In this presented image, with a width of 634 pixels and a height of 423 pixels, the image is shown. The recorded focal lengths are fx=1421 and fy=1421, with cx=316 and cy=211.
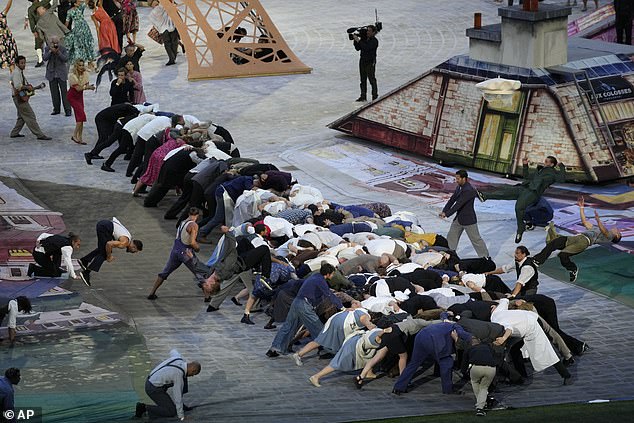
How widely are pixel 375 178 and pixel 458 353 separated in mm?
9098

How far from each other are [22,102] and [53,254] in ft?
30.9

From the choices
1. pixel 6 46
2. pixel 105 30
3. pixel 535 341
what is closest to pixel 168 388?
pixel 535 341

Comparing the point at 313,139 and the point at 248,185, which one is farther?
the point at 313,139

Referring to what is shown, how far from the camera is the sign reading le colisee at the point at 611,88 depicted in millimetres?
24141

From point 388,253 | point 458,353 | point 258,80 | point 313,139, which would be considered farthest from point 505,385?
point 258,80

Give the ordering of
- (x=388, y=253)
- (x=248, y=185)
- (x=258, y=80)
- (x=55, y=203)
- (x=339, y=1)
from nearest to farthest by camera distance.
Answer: (x=388, y=253) → (x=248, y=185) → (x=55, y=203) → (x=258, y=80) → (x=339, y=1)

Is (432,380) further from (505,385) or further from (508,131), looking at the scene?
(508,131)

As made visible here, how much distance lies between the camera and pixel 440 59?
3378 centimetres

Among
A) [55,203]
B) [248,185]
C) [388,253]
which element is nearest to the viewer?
[388,253]

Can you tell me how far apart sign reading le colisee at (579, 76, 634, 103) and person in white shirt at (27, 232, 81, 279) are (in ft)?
32.5

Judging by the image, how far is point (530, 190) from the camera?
21.4 metres

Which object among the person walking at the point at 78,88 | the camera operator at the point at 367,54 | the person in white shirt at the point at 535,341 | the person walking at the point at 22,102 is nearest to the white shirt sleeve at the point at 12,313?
the person in white shirt at the point at 535,341

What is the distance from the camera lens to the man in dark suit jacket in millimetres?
20094

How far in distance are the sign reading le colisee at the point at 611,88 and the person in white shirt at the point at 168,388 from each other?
11303mm
